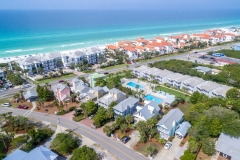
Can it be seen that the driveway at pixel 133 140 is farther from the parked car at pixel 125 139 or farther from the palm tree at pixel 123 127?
the palm tree at pixel 123 127

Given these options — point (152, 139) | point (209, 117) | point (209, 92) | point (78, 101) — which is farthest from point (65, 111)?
point (209, 92)

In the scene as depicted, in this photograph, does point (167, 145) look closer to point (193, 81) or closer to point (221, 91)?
point (221, 91)

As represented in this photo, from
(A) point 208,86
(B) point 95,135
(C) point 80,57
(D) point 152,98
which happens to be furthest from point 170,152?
(C) point 80,57

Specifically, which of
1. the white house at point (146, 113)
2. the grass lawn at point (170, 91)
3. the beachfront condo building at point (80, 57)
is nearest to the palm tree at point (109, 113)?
the white house at point (146, 113)

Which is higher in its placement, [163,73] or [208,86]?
[163,73]

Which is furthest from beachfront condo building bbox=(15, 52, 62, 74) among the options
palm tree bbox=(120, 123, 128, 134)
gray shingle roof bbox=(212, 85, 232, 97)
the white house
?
gray shingle roof bbox=(212, 85, 232, 97)

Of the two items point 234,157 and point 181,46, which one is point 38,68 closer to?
point 234,157

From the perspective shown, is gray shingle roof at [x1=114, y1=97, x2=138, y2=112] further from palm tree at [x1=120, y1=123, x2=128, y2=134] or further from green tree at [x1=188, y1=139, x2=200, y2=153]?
green tree at [x1=188, y1=139, x2=200, y2=153]
